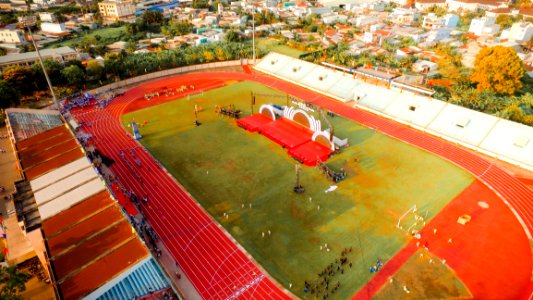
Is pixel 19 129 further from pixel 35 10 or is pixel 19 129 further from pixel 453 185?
pixel 35 10

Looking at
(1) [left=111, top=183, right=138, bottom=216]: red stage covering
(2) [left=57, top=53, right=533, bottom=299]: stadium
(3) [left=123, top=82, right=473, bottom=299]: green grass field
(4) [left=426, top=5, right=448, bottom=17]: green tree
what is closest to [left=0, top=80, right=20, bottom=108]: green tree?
(2) [left=57, top=53, right=533, bottom=299]: stadium

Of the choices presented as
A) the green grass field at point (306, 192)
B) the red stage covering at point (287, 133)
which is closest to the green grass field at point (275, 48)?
the green grass field at point (306, 192)

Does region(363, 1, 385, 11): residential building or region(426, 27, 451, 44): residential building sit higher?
region(363, 1, 385, 11): residential building

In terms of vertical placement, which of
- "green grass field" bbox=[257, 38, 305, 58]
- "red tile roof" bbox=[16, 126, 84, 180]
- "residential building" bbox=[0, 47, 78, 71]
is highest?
"residential building" bbox=[0, 47, 78, 71]

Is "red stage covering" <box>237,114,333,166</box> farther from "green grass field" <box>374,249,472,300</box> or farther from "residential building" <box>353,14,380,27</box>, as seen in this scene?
"residential building" <box>353,14,380,27</box>

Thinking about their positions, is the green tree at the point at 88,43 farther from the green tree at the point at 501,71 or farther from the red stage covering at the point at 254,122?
the green tree at the point at 501,71

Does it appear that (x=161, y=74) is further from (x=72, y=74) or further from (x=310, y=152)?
(x=310, y=152)
